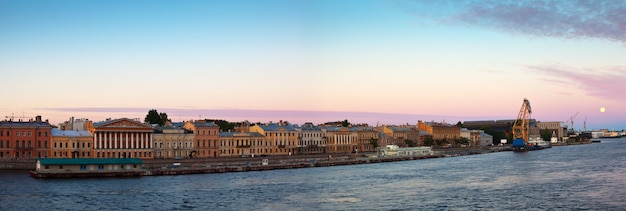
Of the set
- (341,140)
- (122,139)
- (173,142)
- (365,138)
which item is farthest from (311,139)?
(122,139)

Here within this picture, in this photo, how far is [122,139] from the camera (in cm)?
7431

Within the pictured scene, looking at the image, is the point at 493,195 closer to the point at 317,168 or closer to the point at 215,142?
the point at 317,168

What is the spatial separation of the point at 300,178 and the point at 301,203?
17.9 metres

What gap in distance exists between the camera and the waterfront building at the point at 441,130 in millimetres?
139087

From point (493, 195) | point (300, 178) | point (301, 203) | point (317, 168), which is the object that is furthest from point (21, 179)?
point (493, 195)

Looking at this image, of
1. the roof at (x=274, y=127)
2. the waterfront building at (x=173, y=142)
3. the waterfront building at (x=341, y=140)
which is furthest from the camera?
the waterfront building at (x=341, y=140)

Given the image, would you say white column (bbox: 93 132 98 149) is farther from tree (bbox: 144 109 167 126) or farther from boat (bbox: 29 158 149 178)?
tree (bbox: 144 109 167 126)

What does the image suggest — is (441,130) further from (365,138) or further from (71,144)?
(71,144)

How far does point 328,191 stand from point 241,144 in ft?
138

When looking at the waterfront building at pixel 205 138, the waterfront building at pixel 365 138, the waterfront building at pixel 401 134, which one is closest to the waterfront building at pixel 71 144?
the waterfront building at pixel 205 138

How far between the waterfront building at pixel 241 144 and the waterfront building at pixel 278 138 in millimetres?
759

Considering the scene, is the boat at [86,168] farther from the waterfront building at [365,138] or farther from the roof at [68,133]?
the waterfront building at [365,138]

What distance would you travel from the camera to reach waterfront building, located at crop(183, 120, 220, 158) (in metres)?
82.3

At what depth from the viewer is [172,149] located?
79.4 meters
